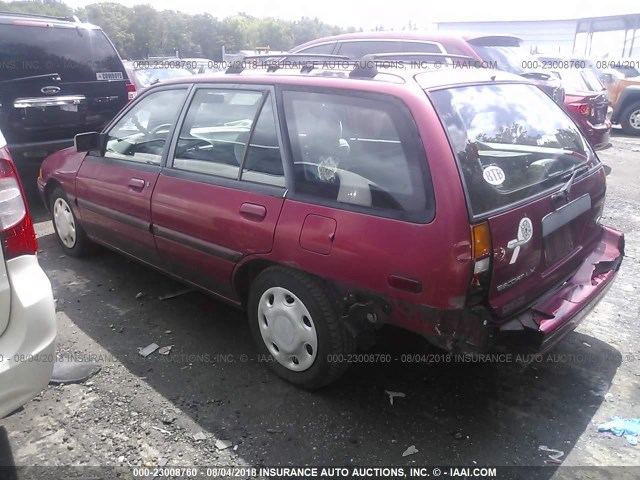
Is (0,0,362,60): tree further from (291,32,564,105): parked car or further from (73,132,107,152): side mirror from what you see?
(73,132,107,152): side mirror

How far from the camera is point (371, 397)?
9.29ft

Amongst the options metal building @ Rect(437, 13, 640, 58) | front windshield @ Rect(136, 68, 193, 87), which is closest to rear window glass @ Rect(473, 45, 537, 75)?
front windshield @ Rect(136, 68, 193, 87)

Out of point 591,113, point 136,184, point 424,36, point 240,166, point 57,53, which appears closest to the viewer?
point 240,166

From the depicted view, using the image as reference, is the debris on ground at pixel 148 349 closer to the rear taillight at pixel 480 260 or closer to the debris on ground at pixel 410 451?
the debris on ground at pixel 410 451

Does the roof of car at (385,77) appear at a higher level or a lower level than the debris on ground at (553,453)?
higher

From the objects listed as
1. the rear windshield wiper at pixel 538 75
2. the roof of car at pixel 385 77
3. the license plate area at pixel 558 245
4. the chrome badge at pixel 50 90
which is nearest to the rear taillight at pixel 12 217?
the roof of car at pixel 385 77

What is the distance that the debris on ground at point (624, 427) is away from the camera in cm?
252

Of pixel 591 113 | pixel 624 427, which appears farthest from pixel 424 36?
pixel 624 427

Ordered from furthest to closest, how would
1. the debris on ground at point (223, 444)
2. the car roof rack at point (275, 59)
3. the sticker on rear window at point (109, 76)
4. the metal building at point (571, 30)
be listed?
the metal building at point (571, 30)
the sticker on rear window at point (109, 76)
the car roof rack at point (275, 59)
the debris on ground at point (223, 444)

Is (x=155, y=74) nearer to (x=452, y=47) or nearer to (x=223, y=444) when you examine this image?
(x=452, y=47)

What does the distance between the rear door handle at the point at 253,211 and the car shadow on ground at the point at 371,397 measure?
3.11 ft

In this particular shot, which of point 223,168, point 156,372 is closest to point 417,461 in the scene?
point 156,372

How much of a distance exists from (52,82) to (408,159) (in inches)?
207

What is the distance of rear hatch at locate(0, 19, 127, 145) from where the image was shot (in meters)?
5.66
